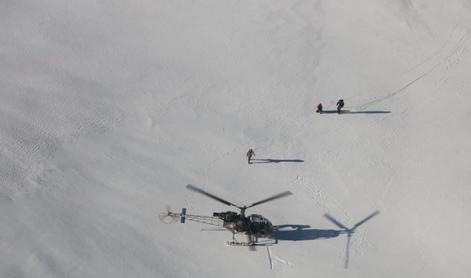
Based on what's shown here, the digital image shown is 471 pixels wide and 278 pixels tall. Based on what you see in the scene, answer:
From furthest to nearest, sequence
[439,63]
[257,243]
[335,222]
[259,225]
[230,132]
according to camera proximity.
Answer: [439,63]
[230,132]
[335,222]
[257,243]
[259,225]

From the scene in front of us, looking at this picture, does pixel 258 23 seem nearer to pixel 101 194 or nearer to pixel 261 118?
pixel 261 118

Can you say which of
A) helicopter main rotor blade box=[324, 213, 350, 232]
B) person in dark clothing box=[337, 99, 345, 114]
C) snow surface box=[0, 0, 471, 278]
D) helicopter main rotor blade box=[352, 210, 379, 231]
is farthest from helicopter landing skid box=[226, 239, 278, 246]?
person in dark clothing box=[337, 99, 345, 114]

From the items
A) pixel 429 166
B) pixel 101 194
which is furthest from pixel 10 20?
pixel 429 166

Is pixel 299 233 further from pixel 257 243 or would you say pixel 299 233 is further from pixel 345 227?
pixel 345 227

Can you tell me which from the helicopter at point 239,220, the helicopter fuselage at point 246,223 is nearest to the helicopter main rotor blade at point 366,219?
the helicopter at point 239,220

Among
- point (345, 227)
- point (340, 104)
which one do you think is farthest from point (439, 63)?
point (345, 227)
